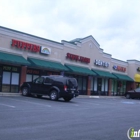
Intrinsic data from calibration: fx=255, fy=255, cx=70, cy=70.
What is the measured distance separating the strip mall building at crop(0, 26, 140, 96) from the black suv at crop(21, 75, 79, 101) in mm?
2958

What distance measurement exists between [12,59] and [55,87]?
16.4ft

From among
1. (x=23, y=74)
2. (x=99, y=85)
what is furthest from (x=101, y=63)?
(x=23, y=74)

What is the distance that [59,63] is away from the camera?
2875 centimetres

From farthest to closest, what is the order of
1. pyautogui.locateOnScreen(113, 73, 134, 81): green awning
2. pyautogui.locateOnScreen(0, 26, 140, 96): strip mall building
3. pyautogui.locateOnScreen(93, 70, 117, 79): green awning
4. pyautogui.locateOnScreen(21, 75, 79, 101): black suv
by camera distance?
pyautogui.locateOnScreen(113, 73, 134, 81): green awning < pyautogui.locateOnScreen(93, 70, 117, 79): green awning < pyautogui.locateOnScreen(0, 26, 140, 96): strip mall building < pyautogui.locateOnScreen(21, 75, 79, 101): black suv

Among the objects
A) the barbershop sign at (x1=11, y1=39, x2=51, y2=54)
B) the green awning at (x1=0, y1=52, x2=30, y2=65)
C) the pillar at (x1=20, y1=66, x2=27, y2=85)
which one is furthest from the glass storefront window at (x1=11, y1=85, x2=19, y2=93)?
the barbershop sign at (x1=11, y1=39, x2=51, y2=54)

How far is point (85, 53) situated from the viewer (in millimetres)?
33344

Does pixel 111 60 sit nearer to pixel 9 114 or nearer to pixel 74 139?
pixel 9 114

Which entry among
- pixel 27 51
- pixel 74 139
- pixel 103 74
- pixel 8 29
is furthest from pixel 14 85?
pixel 74 139

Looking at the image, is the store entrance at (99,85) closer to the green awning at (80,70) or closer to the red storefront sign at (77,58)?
the green awning at (80,70)

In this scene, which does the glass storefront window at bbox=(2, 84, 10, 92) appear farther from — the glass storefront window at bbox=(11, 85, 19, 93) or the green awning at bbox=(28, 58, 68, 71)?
the green awning at bbox=(28, 58, 68, 71)

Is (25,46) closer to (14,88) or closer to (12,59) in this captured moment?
(12,59)

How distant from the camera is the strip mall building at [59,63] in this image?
23.5 m

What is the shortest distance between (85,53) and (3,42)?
13190mm

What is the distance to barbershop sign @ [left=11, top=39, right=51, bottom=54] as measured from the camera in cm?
2380
